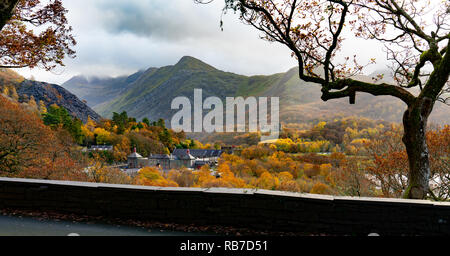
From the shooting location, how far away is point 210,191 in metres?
3.58

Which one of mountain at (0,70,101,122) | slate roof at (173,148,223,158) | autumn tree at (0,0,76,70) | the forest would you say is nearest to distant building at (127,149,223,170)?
slate roof at (173,148,223,158)

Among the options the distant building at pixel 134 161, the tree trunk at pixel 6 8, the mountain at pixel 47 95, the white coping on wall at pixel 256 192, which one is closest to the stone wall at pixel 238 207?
the white coping on wall at pixel 256 192

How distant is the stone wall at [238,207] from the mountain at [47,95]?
2751 inches

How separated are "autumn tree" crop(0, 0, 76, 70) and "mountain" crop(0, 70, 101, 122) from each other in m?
64.8

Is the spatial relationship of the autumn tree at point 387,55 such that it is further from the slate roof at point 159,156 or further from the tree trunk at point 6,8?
the slate roof at point 159,156

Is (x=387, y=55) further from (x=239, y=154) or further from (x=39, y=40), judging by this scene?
(x=239, y=154)

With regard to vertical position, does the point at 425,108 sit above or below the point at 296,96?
below

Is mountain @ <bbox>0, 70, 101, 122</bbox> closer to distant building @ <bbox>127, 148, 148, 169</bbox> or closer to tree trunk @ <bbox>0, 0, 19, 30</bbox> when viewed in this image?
distant building @ <bbox>127, 148, 148, 169</bbox>

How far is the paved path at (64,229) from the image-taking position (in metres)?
3.29

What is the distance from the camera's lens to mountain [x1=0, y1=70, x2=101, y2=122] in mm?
69125

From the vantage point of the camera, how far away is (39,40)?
7852mm

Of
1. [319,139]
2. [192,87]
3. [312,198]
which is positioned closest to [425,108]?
[312,198]
